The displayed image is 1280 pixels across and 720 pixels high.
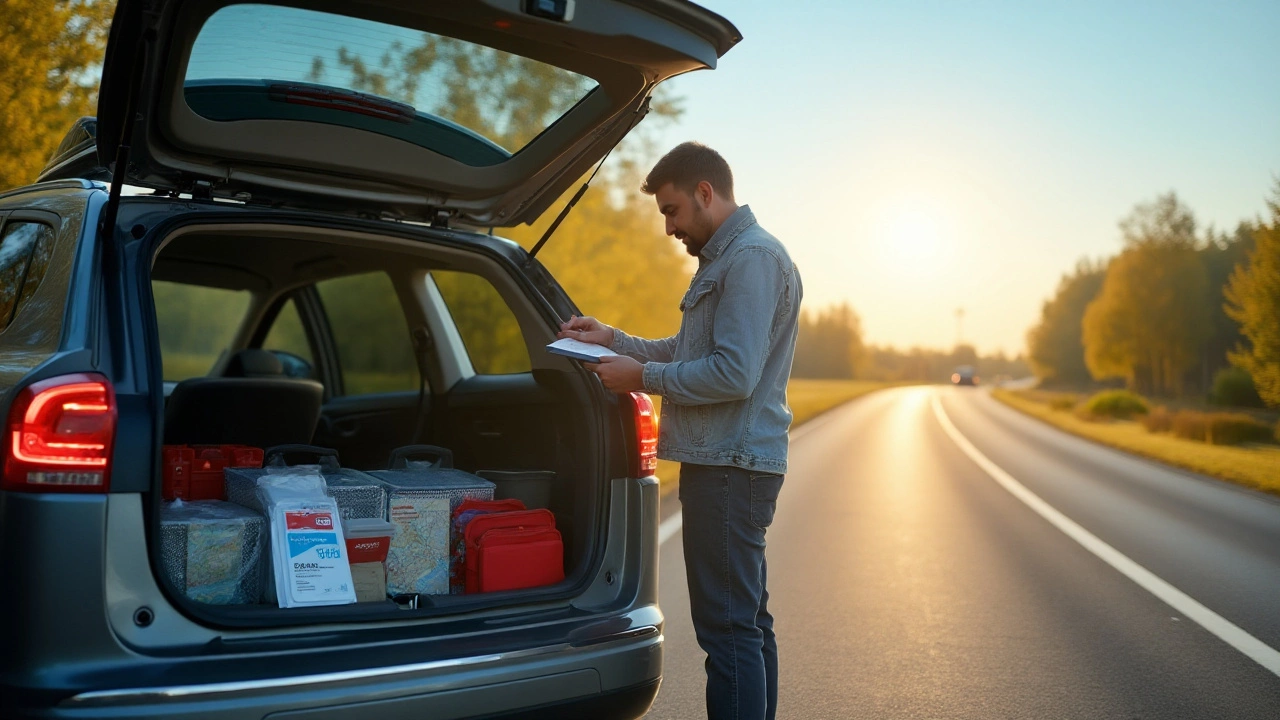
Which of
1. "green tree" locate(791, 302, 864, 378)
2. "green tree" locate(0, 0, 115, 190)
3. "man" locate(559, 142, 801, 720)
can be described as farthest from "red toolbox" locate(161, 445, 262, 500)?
"green tree" locate(791, 302, 864, 378)

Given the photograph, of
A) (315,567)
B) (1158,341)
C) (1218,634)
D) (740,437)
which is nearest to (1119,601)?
(1218,634)

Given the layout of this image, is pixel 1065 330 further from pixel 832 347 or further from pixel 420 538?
pixel 420 538

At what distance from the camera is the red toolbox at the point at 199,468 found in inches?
128

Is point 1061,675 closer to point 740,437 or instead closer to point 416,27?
point 740,437

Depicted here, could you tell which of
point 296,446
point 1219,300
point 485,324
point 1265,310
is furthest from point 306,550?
point 1219,300

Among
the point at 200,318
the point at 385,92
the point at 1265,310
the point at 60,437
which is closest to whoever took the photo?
the point at 60,437

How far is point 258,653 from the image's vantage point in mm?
2322

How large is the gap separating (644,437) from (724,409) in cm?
35

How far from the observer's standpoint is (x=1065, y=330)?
105750 millimetres

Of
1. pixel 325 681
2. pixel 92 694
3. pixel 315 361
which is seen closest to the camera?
pixel 92 694

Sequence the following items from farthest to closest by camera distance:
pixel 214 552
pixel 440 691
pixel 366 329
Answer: pixel 366 329 → pixel 214 552 → pixel 440 691

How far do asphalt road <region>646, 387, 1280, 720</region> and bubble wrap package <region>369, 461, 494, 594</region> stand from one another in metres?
1.22

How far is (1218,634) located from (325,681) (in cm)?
483

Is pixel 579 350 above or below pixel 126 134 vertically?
below
